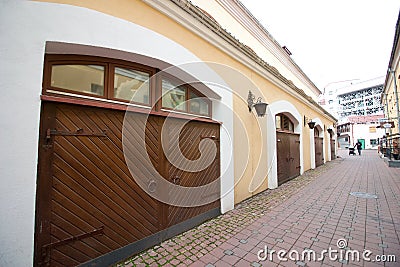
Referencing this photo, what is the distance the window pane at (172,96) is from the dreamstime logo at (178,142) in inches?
1.1

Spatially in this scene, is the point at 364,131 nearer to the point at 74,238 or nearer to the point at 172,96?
the point at 172,96

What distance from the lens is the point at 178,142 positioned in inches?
136

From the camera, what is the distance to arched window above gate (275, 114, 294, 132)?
7.45m

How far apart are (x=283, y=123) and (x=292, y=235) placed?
5604 mm

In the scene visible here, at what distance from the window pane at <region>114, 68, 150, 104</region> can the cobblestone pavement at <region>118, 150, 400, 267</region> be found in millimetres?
2323

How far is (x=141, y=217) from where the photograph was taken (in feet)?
9.47

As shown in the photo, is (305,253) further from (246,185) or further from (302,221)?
(246,185)

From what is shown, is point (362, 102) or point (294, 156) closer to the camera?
point (294, 156)

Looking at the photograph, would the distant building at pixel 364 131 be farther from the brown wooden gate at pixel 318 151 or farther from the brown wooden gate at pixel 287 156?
the brown wooden gate at pixel 287 156

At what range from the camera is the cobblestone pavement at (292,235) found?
2588mm

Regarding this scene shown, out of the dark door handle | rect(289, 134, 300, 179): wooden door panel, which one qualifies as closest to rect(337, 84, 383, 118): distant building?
rect(289, 134, 300, 179): wooden door panel

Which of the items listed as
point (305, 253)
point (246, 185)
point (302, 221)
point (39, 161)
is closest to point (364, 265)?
point (305, 253)

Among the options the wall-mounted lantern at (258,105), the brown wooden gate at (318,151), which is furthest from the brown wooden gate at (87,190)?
Answer: the brown wooden gate at (318,151)

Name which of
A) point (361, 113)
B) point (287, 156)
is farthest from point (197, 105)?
point (361, 113)
